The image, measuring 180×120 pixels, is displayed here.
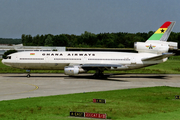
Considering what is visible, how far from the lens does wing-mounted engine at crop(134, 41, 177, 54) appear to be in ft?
164

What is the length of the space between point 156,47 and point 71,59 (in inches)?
624

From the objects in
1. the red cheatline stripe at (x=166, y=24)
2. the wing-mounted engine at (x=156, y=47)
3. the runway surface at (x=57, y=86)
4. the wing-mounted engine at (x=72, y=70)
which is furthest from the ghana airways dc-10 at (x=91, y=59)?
the runway surface at (x=57, y=86)

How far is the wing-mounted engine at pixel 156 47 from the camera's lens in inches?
1970

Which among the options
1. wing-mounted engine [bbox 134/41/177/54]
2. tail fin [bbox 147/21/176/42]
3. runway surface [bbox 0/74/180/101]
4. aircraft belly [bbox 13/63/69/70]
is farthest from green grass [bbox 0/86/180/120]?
tail fin [bbox 147/21/176/42]

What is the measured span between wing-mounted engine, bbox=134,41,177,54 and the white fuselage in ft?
3.98

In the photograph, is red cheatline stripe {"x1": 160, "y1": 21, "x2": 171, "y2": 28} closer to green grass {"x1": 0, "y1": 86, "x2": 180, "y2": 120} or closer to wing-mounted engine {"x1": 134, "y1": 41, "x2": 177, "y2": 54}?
wing-mounted engine {"x1": 134, "y1": 41, "x2": 177, "y2": 54}

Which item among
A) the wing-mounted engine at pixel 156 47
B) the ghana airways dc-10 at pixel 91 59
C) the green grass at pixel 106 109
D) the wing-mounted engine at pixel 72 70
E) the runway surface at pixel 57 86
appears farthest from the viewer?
the wing-mounted engine at pixel 156 47

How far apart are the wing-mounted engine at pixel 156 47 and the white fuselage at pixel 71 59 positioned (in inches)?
47.7

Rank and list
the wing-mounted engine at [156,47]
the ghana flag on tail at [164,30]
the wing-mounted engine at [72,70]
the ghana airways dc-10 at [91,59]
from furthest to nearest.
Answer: the ghana flag on tail at [164,30], the wing-mounted engine at [156,47], the ghana airways dc-10 at [91,59], the wing-mounted engine at [72,70]

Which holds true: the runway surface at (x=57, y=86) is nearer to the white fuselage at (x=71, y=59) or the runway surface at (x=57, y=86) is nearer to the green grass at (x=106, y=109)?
the white fuselage at (x=71, y=59)

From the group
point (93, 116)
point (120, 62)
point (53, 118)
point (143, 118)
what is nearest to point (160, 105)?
point (143, 118)

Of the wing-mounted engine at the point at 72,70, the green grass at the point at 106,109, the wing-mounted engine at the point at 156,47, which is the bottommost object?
the green grass at the point at 106,109

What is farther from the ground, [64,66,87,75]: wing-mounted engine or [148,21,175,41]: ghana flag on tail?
[148,21,175,41]: ghana flag on tail

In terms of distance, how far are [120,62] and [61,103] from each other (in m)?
29.1
